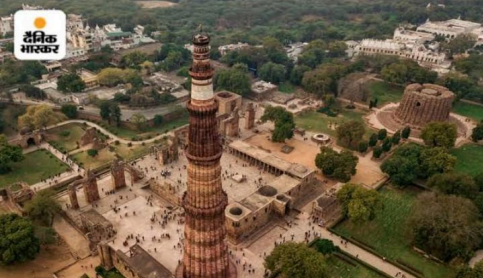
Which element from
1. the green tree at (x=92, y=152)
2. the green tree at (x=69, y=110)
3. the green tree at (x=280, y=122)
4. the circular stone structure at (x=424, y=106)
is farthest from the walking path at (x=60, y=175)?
the circular stone structure at (x=424, y=106)

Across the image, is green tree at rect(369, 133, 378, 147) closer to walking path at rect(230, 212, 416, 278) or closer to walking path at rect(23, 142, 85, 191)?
walking path at rect(230, 212, 416, 278)

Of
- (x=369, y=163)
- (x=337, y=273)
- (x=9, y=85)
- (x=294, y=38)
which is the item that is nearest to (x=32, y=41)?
(x=337, y=273)

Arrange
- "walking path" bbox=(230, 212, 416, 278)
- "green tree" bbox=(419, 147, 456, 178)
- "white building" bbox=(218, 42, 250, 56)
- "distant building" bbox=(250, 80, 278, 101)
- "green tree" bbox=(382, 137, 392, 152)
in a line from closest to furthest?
"walking path" bbox=(230, 212, 416, 278), "green tree" bbox=(419, 147, 456, 178), "green tree" bbox=(382, 137, 392, 152), "distant building" bbox=(250, 80, 278, 101), "white building" bbox=(218, 42, 250, 56)

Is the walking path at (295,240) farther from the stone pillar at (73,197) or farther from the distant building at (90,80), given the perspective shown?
the distant building at (90,80)

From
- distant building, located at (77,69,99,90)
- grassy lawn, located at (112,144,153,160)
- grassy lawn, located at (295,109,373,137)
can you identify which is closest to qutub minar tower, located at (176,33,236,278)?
grassy lawn, located at (112,144,153,160)

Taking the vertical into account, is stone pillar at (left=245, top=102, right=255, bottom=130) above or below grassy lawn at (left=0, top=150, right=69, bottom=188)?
above

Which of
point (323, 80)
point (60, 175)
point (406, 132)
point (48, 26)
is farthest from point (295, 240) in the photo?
→ point (323, 80)

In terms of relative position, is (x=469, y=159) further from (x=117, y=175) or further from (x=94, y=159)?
(x=94, y=159)
